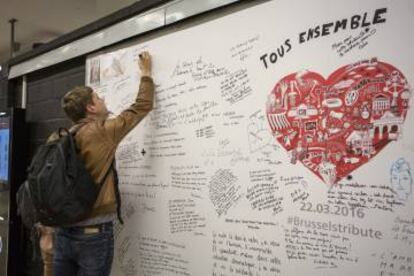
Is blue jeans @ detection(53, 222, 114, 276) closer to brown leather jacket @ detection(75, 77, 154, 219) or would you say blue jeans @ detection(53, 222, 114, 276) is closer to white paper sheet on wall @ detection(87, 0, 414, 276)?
brown leather jacket @ detection(75, 77, 154, 219)

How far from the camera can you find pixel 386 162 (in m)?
1.24

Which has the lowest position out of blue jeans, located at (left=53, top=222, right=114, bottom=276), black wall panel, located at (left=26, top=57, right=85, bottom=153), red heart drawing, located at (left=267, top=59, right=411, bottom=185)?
blue jeans, located at (left=53, top=222, right=114, bottom=276)

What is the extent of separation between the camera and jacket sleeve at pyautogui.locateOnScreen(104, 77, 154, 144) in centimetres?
181

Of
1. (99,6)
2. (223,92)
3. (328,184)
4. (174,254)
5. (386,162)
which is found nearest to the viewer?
(386,162)

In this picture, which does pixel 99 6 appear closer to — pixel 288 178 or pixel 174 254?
pixel 174 254

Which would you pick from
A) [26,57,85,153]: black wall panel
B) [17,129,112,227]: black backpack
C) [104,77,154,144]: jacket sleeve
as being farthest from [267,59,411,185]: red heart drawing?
[26,57,85,153]: black wall panel

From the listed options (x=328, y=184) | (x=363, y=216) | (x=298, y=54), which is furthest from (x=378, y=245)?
(x=298, y=54)

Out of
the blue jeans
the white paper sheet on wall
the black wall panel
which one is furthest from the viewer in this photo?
the black wall panel

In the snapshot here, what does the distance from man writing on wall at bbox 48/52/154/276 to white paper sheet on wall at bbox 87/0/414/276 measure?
0.56 ft

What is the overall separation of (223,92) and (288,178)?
44 centimetres

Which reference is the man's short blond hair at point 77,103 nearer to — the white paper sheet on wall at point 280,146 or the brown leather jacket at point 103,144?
the brown leather jacket at point 103,144

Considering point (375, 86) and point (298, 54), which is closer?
point (375, 86)

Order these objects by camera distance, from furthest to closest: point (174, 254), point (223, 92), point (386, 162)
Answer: point (174, 254) → point (223, 92) → point (386, 162)

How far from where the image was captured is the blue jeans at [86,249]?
1.80m
